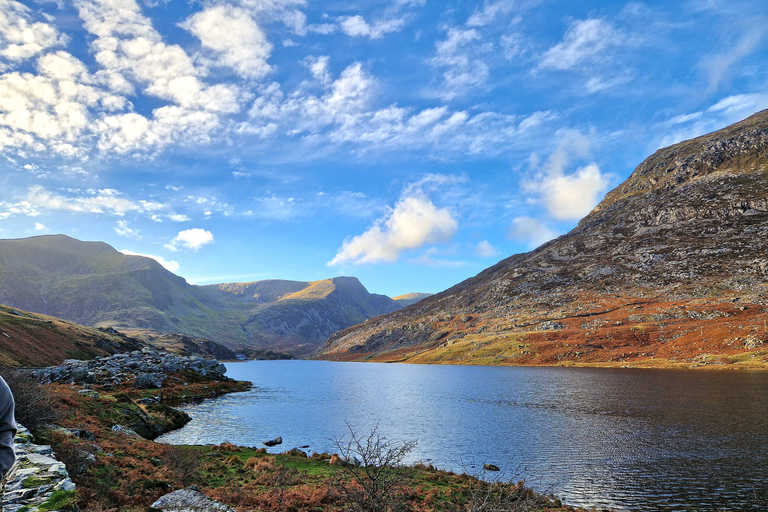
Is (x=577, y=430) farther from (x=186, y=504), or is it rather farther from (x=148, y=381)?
(x=148, y=381)

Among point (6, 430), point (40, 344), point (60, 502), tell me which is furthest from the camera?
point (40, 344)

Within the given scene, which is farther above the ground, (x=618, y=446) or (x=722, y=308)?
(x=722, y=308)

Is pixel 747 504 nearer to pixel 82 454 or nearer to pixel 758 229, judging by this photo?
pixel 82 454

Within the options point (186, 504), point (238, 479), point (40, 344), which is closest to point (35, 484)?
point (186, 504)

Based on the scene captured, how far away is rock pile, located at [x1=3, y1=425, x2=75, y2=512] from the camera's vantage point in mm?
10766

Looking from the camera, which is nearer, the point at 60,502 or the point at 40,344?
the point at 60,502

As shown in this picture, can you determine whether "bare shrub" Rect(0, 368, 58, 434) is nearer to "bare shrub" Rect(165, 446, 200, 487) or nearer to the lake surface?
"bare shrub" Rect(165, 446, 200, 487)

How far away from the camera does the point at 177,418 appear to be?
→ 51.7 meters

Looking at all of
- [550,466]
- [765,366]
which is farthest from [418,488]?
[765,366]

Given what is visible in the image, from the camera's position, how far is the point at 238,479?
25656 millimetres

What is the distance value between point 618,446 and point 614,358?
358ft

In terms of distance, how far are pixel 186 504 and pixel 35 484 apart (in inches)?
259

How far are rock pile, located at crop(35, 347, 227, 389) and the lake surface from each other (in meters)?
15.7

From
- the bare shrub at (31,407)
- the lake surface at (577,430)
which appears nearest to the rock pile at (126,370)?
the lake surface at (577,430)
